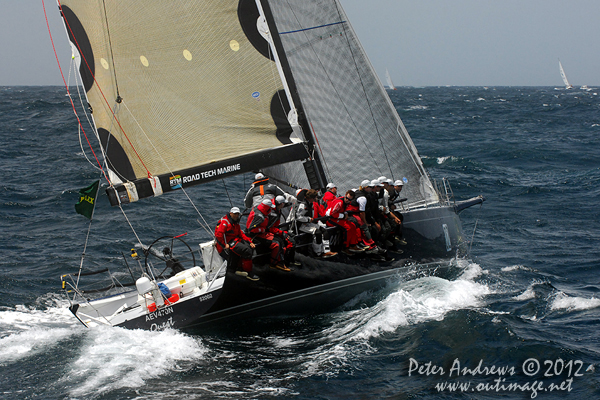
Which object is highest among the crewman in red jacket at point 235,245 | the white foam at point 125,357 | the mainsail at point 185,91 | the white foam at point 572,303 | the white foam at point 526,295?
the mainsail at point 185,91

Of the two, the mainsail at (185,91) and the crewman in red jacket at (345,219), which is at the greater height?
the mainsail at (185,91)

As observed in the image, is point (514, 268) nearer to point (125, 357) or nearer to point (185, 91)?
point (185, 91)

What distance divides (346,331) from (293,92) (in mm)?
3872

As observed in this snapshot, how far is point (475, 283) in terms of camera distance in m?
11.1

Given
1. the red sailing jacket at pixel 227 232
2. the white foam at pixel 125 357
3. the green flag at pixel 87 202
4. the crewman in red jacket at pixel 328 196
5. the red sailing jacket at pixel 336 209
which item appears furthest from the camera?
the crewman in red jacket at pixel 328 196

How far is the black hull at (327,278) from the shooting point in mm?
8367

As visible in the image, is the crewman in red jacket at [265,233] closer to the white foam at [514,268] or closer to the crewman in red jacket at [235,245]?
the crewman in red jacket at [235,245]

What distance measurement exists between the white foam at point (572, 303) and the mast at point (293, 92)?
494cm

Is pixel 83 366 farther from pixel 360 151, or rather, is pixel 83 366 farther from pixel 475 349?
pixel 360 151

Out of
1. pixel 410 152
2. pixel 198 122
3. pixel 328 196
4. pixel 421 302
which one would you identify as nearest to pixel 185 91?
pixel 198 122

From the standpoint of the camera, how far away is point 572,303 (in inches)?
400

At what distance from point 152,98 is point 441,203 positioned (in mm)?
6081

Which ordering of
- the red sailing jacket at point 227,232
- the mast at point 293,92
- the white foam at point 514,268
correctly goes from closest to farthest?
the red sailing jacket at point 227,232
the mast at point 293,92
the white foam at point 514,268

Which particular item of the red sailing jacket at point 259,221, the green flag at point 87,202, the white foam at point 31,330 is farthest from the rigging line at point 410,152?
the white foam at point 31,330
